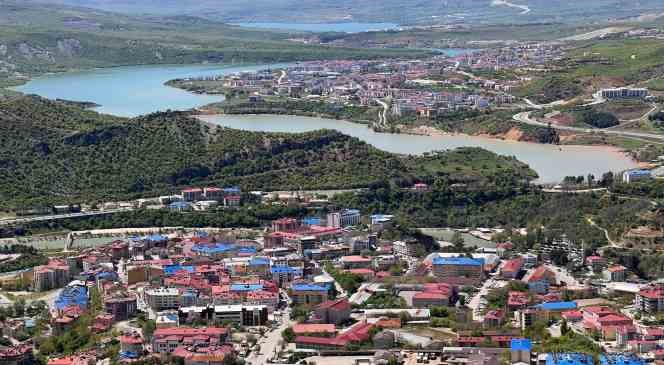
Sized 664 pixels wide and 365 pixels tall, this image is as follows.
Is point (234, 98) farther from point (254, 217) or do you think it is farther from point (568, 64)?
point (254, 217)

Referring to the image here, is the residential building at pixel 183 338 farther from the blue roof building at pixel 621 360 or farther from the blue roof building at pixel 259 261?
the blue roof building at pixel 621 360

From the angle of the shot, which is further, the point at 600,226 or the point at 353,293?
the point at 600,226


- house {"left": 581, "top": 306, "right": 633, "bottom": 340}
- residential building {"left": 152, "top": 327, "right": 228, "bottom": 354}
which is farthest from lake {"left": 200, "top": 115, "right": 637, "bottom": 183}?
residential building {"left": 152, "top": 327, "right": 228, "bottom": 354}

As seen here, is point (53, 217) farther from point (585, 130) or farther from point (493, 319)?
point (585, 130)

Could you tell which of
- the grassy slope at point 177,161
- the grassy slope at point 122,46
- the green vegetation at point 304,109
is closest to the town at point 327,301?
the grassy slope at point 177,161

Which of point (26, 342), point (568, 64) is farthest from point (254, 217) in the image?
point (568, 64)

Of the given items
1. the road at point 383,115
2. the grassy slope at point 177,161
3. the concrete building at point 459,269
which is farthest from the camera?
the road at point 383,115
